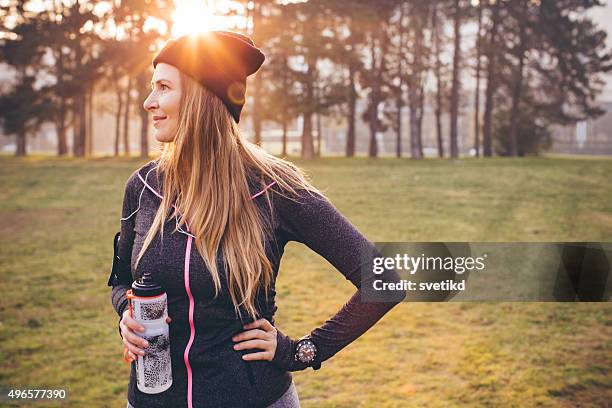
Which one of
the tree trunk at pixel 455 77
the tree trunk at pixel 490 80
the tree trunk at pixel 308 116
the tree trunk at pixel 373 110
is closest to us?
the tree trunk at pixel 455 77

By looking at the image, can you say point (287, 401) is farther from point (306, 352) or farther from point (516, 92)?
point (516, 92)

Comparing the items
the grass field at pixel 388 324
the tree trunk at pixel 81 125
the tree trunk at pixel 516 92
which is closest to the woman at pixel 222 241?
the grass field at pixel 388 324

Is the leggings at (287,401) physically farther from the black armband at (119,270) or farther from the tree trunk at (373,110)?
the tree trunk at (373,110)

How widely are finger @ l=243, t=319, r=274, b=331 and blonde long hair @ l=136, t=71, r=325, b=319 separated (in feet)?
0.10

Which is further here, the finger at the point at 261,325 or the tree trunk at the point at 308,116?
the tree trunk at the point at 308,116

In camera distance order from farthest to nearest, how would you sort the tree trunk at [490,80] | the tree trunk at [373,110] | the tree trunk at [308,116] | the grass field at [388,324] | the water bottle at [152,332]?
the tree trunk at [373,110]
the tree trunk at [490,80]
the tree trunk at [308,116]
the grass field at [388,324]
the water bottle at [152,332]

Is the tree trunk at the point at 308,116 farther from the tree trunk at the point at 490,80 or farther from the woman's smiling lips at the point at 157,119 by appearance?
the woman's smiling lips at the point at 157,119

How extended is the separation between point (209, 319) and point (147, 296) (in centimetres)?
23

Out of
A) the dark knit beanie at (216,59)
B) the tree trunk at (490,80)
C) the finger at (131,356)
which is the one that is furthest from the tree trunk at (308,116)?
the finger at (131,356)

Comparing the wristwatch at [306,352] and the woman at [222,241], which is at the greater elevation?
the woman at [222,241]

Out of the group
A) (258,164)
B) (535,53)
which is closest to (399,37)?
(535,53)

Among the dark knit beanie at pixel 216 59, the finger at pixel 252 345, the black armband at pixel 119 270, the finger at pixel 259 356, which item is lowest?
the finger at pixel 259 356

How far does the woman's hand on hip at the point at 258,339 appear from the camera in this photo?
197cm

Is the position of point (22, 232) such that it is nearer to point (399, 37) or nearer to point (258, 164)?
point (258, 164)
